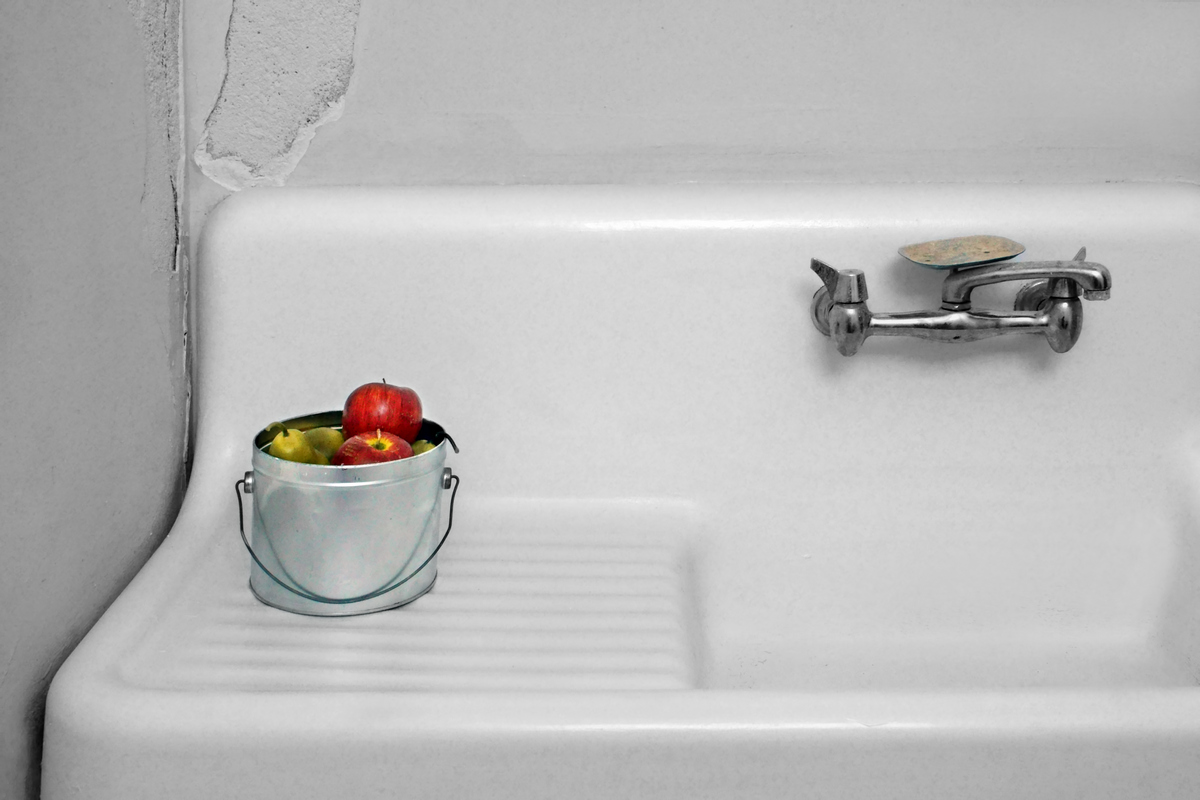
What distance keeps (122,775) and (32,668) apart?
0.45 ft

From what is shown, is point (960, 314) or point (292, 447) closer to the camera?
point (292, 447)

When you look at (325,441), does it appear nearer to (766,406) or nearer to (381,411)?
(381,411)

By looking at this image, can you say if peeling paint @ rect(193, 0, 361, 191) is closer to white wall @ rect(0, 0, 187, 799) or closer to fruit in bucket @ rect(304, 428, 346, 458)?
white wall @ rect(0, 0, 187, 799)

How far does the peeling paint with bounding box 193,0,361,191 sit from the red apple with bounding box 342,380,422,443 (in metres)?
0.29

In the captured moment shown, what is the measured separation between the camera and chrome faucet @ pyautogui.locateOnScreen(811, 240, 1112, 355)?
2.83 feet

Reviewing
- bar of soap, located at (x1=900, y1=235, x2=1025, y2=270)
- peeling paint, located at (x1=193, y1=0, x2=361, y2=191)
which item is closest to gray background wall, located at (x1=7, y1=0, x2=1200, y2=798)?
peeling paint, located at (x1=193, y1=0, x2=361, y2=191)

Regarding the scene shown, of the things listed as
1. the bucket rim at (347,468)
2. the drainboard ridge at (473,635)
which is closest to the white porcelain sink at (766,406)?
the drainboard ridge at (473,635)

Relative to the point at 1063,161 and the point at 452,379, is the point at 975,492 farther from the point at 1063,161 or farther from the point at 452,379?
the point at 452,379

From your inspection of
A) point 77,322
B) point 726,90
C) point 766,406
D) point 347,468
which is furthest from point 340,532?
point 726,90

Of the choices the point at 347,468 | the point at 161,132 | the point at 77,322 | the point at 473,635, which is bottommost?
the point at 473,635

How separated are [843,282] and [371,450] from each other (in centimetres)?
42

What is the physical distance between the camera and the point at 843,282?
86 cm

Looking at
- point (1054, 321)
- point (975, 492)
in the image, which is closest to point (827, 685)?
point (975, 492)

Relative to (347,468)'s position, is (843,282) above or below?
above
